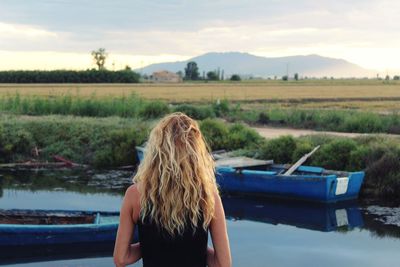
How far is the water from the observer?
1019cm

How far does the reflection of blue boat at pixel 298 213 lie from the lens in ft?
42.3

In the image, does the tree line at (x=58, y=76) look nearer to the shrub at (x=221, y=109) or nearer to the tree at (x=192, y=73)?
the tree at (x=192, y=73)

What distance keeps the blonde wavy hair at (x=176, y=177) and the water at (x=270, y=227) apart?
22.8 feet

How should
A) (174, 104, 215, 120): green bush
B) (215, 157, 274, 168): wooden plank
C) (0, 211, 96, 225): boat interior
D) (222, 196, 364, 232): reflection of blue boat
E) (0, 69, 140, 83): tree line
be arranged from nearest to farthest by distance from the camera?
(0, 211, 96, 225): boat interior, (222, 196, 364, 232): reflection of blue boat, (215, 157, 274, 168): wooden plank, (174, 104, 215, 120): green bush, (0, 69, 140, 83): tree line

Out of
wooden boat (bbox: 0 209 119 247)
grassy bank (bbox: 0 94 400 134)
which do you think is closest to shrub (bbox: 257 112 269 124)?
grassy bank (bbox: 0 94 400 134)

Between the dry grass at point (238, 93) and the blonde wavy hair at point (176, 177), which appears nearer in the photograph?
the blonde wavy hair at point (176, 177)

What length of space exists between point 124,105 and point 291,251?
1871cm

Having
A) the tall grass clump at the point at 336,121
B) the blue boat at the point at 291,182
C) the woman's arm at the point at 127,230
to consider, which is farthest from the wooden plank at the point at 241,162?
the woman's arm at the point at 127,230

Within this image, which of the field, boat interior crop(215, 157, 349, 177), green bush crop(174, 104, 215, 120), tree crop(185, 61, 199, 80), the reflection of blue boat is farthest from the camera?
tree crop(185, 61, 199, 80)

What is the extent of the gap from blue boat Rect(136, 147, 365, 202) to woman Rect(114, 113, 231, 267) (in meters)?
11.1

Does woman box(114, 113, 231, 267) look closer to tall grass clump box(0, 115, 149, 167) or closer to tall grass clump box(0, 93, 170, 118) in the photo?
tall grass clump box(0, 115, 149, 167)

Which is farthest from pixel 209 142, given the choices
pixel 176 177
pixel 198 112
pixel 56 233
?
pixel 176 177

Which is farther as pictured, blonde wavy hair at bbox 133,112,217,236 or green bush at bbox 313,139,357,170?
green bush at bbox 313,139,357,170

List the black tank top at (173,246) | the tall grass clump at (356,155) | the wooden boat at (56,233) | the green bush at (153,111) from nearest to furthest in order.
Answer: the black tank top at (173,246)
the wooden boat at (56,233)
the tall grass clump at (356,155)
the green bush at (153,111)
